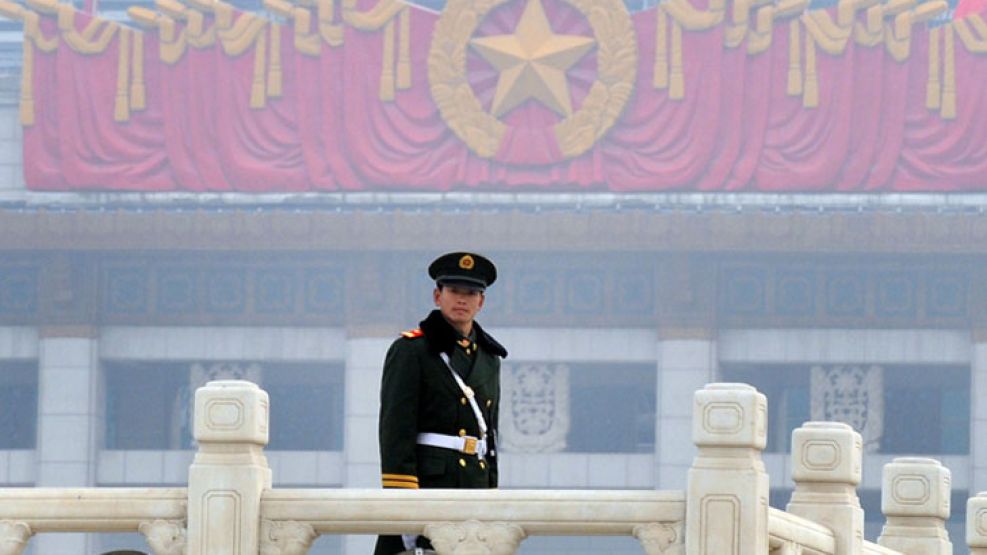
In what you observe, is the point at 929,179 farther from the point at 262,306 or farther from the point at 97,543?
the point at 97,543

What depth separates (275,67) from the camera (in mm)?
35750

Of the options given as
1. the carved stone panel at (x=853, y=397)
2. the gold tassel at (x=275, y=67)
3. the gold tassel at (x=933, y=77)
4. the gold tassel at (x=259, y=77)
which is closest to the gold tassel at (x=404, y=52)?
the gold tassel at (x=275, y=67)

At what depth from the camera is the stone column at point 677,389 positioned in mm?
34500

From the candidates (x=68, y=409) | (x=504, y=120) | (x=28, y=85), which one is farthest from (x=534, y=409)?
(x=28, y=85)

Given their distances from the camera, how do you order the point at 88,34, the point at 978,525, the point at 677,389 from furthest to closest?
the point at 88,34, the point at 677,389, the point at 978,525

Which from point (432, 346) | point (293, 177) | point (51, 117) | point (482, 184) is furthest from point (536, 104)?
point (432, 346)

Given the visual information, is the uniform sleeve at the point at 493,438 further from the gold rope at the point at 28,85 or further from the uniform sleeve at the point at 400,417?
the gold rope at the point at 28,85

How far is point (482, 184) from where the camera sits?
117 ft

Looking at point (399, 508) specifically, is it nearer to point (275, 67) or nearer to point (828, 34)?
point (828, 34)

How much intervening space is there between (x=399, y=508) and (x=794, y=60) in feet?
89.9

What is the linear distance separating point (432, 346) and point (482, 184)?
26998mm

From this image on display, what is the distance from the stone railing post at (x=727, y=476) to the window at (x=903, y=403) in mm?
27428

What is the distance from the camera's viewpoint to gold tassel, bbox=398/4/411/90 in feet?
116

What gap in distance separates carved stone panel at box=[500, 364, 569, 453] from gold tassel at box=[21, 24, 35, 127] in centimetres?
766
